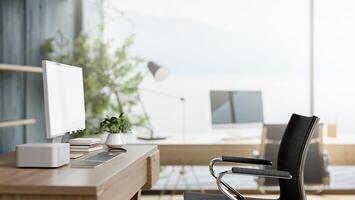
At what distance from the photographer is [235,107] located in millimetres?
5117

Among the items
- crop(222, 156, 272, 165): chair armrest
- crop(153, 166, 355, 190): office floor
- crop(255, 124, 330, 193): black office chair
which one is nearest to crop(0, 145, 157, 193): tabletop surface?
crop(222, 156, 272, 165): chair armrest

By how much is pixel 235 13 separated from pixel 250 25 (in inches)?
7.7

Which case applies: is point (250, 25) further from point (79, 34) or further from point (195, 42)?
point (79, 34)

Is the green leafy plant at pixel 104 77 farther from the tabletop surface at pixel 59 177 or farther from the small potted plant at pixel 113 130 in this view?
the tabletop surface at pixel 59 177

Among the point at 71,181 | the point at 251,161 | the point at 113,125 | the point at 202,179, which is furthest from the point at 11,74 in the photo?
the point at 202,179

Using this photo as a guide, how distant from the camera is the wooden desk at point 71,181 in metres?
1.99

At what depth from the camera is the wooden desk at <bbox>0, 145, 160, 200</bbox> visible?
1994mm

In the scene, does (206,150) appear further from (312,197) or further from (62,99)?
(62,99)

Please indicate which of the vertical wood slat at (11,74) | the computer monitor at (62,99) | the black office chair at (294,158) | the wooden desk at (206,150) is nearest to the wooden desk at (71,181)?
the computer monitor at (62,99)

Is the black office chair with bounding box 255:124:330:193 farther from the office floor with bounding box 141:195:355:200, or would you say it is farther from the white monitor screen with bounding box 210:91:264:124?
the office floor with bounding box 141:195:355:200

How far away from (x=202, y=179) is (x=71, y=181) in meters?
3.74

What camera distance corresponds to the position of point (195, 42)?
5.75 m

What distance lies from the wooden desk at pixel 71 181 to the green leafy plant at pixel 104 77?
96.7 inches

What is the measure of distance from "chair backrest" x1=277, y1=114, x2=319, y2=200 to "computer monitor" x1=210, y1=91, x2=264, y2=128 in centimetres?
213
